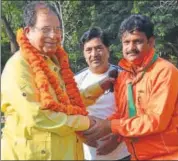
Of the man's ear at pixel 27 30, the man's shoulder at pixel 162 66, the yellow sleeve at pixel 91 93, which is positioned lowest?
the yellow sleeve at pixel 91 93

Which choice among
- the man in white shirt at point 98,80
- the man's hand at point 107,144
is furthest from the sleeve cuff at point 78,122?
the man in white shirt at point 98,80

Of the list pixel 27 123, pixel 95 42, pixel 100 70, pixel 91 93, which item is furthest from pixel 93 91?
pixel 27 123

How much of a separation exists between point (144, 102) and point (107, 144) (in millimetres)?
520

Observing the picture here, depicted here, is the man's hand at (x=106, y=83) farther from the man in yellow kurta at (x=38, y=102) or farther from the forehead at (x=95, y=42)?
the man in yellow kurta at (x=38, y=102)

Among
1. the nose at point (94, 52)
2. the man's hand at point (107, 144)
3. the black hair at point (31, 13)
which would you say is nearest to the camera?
the black hair at point (31, 13)

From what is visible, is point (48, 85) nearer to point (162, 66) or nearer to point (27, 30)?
point (27, 30)

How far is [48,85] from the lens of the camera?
2.70m

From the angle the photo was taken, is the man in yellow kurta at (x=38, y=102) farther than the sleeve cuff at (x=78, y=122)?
No

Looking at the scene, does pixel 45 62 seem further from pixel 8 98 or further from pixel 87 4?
pixel 87 4

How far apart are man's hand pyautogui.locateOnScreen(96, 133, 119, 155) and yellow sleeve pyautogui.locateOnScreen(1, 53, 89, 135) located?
540 mm

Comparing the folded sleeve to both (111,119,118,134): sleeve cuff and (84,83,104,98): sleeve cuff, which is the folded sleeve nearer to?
(111,119,118,134): sleeve cuff

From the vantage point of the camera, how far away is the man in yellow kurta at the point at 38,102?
101 inches

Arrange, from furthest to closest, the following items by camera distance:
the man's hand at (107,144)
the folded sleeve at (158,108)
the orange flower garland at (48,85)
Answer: the man's hand at (107,144)
the folded sleeve at (158,108)
the orange flower garland at (48,85)

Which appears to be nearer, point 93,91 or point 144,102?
point 144,102
